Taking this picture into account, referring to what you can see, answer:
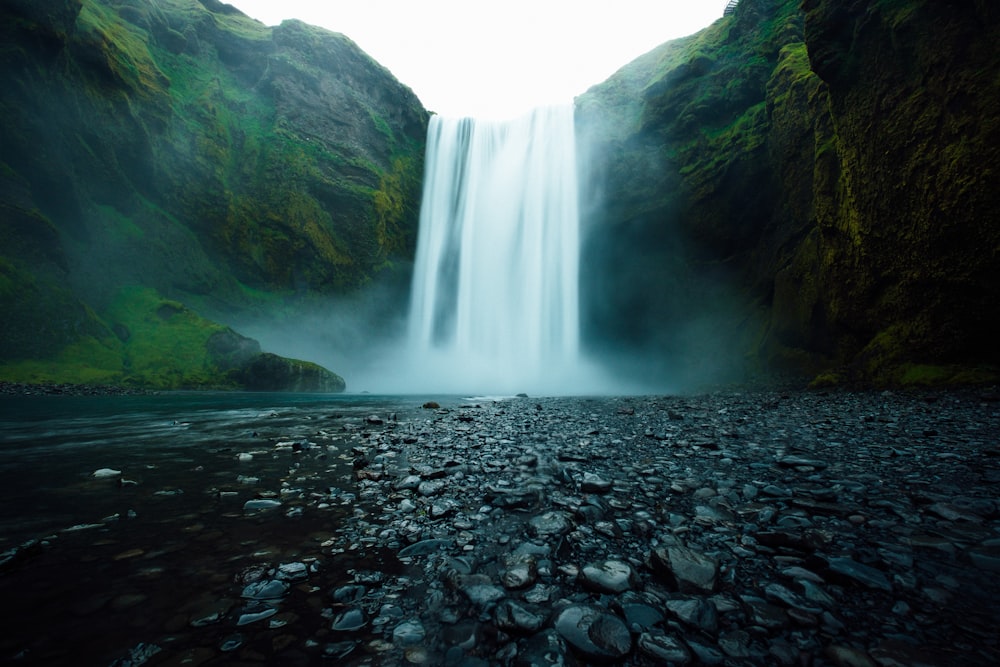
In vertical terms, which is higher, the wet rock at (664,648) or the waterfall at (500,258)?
the waterfall at (500,258)

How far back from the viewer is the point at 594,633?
1.49 metres

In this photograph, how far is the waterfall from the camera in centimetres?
3869

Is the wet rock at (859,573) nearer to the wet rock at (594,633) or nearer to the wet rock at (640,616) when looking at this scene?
the wet rock at (640,616)

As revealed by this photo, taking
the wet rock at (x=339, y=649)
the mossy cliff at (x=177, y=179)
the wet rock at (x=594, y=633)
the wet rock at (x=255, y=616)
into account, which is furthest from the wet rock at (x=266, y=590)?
the mossy cliff at (x=177, y=179)

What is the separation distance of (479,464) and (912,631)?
3507 millimetres

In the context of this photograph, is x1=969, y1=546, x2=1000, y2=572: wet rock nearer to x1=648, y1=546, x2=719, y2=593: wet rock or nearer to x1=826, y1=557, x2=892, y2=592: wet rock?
x1=826, y1=557, x2=892, y2=592: wet rock

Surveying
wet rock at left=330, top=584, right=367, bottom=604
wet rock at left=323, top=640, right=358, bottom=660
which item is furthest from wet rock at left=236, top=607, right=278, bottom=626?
wet rock at left=323, top=640, right=358, bottom=660

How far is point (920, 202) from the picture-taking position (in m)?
12.3

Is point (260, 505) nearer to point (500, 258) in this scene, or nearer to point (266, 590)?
point (266, 590)

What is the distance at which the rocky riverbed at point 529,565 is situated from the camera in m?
1.44

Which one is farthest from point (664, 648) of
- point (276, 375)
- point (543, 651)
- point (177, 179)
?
point (177, 179)

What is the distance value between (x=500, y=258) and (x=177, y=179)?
3483cm

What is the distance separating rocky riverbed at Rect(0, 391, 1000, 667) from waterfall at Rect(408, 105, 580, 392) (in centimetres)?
3053

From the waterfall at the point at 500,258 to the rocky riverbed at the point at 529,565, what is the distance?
30530 mm
